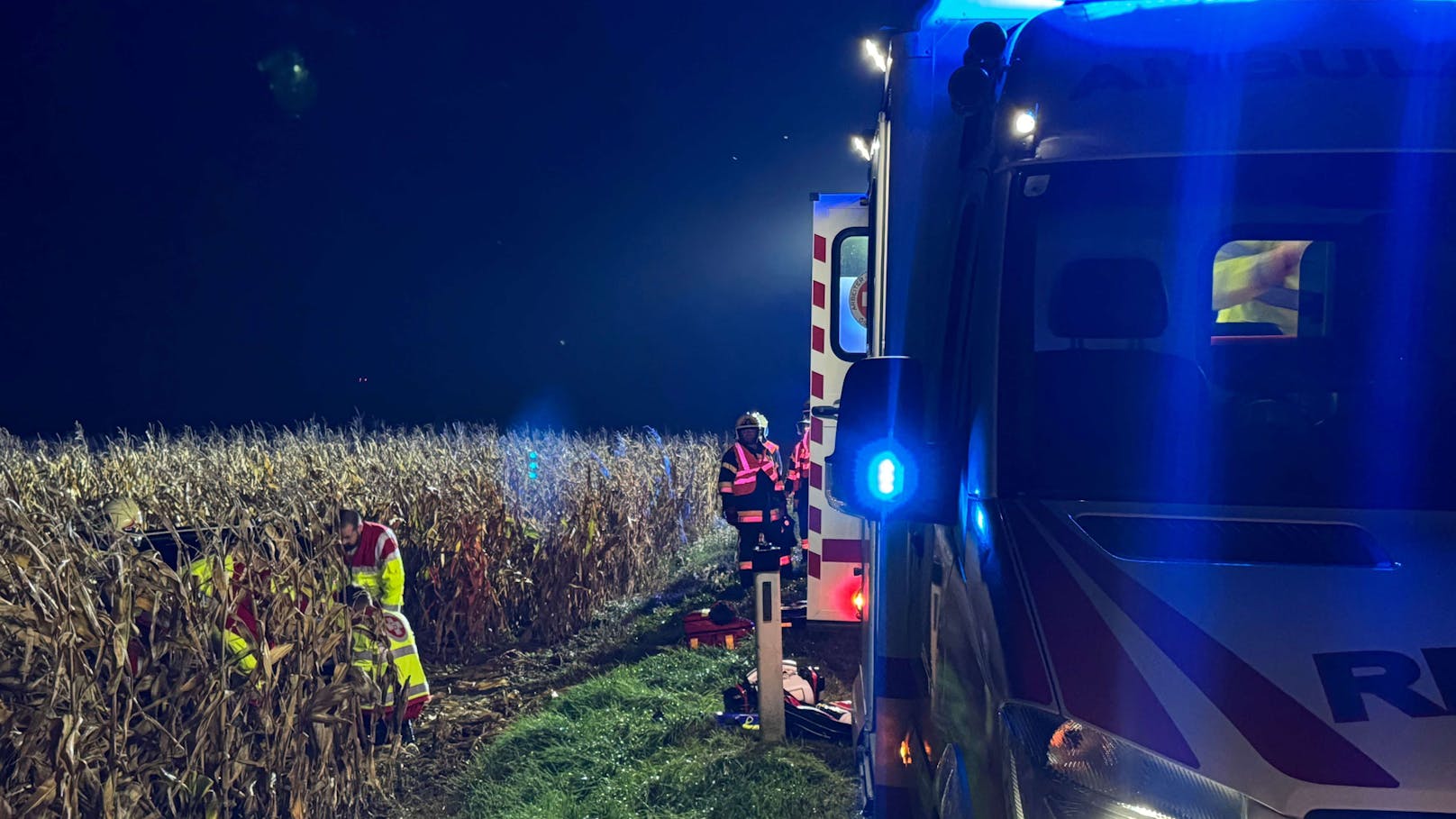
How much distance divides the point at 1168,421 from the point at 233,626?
3.68 m

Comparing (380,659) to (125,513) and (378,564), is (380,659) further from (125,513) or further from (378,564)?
(125,513)

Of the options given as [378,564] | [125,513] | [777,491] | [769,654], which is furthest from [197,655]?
[777,491]

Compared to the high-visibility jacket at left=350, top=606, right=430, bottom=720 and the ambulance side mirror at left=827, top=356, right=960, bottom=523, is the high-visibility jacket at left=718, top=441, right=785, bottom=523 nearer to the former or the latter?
the high-visibility jacket at left=350, top=606, right=430, bottom=720

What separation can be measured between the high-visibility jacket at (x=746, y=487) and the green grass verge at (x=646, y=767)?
3181 millimetres

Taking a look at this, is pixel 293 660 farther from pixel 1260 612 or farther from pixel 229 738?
pixel 1260 612

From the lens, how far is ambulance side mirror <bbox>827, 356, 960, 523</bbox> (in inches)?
97.3

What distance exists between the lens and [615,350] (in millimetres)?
45781

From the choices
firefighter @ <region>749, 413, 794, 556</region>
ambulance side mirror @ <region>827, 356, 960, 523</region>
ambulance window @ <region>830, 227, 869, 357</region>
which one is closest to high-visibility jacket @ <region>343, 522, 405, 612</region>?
ambulance window @ <region>830, 227, 869, 357</region>

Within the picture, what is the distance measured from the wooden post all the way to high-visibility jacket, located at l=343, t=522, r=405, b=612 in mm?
1910

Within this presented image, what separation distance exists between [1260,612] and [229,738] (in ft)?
12.3

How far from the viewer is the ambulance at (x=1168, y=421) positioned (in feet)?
5.74

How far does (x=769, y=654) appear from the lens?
18.2 ft

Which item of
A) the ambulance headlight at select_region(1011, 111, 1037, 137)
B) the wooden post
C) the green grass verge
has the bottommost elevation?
the green grass verge

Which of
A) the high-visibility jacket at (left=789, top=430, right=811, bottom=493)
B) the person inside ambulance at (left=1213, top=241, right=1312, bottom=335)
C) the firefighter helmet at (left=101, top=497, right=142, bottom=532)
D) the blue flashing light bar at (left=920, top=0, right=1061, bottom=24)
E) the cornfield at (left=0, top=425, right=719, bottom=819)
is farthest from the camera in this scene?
the high-visibility jacket at (left=789, top=430, right=811, bottom=493)
